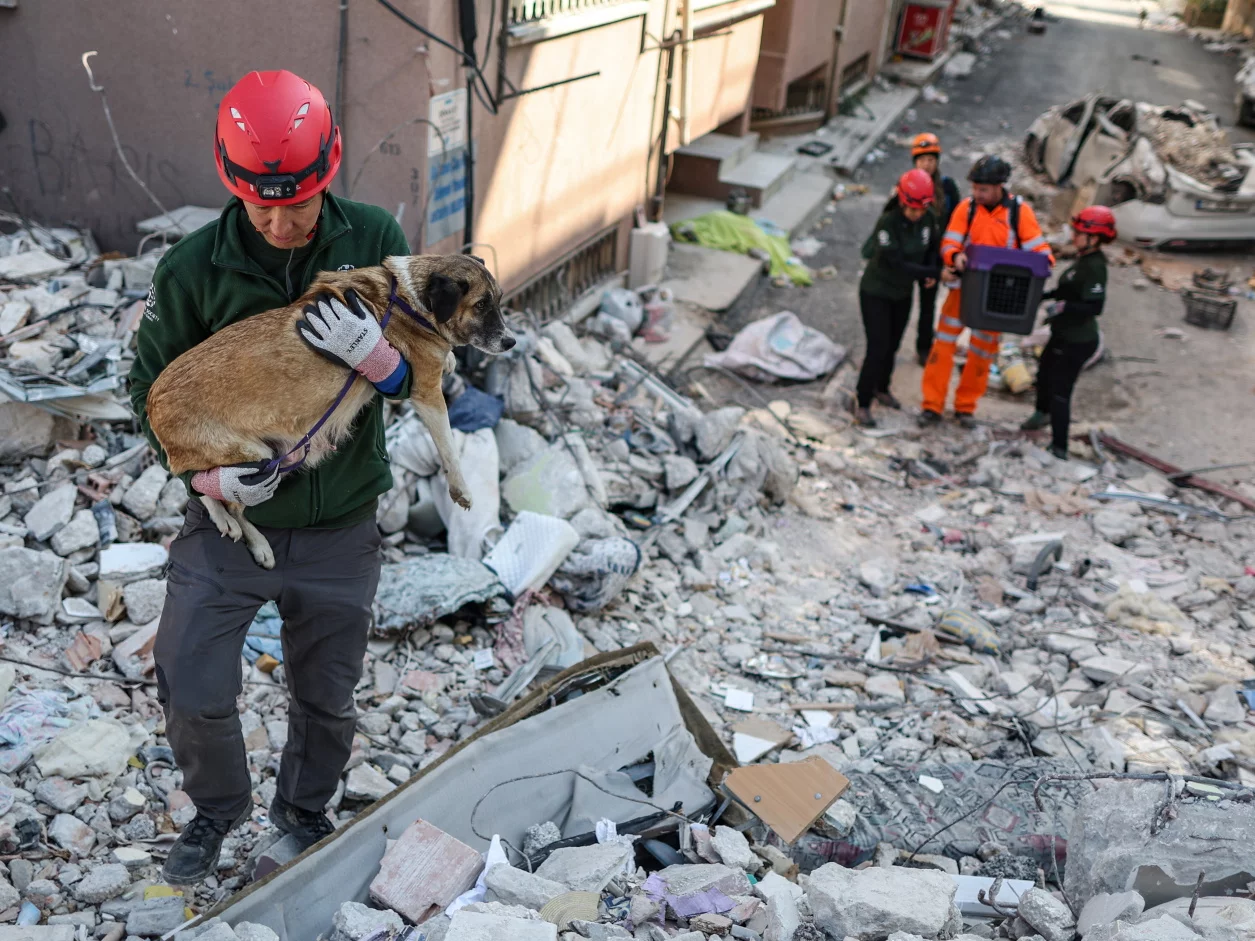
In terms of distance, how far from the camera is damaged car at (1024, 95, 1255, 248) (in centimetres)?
1248

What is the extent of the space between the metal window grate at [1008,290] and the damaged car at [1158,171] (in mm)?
6155

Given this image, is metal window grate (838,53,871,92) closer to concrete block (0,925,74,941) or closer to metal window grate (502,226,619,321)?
metal window grate (502,226,619,321)

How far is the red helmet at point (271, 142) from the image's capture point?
2.64 m

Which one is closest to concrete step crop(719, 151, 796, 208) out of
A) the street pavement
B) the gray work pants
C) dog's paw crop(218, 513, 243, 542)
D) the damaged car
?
the street pavement

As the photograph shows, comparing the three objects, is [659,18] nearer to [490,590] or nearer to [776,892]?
[490,590]

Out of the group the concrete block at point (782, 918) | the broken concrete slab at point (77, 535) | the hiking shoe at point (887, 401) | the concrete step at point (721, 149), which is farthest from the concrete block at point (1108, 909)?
the concrete step at point (721, 149)

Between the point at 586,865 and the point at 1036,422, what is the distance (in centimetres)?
646

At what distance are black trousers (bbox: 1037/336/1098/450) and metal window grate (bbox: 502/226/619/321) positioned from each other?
390cm

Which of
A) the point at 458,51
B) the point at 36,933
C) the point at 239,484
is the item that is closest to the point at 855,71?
the point at 458,51

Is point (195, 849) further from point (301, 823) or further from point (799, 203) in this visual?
point (799, 203)

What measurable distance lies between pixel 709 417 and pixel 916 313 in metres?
4.40

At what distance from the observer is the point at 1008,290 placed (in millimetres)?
7793

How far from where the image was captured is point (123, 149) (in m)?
6.70

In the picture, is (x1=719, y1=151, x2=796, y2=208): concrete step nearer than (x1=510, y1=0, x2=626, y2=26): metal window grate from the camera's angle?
No
